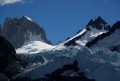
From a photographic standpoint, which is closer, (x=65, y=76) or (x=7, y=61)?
(x=65, y=76)

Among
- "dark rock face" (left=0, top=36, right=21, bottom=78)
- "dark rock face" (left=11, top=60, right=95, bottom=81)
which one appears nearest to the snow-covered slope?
"dark rock face" (left=11, top=60, right=95, bottom=81)

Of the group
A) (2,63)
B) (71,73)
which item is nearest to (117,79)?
(71,73)

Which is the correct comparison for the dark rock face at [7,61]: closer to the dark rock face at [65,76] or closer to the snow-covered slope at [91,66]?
the snow-covered slope at [91,66]

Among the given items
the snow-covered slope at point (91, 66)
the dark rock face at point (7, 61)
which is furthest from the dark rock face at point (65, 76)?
the dark rock face at point (7, 61)

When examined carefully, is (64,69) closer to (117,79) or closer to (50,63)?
(50,63)

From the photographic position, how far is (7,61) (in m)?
180

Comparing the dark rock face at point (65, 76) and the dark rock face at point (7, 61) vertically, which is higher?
the dark rock face at point (7, 61)

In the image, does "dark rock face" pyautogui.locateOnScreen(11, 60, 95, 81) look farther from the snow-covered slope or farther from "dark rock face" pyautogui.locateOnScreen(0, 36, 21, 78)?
"dark rock face" pyautogui.locateOnScreen(0, 36, 21, 78)

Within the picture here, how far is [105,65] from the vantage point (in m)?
158

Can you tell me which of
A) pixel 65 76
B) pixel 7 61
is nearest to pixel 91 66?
pixel 65 76

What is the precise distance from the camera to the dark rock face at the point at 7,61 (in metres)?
174

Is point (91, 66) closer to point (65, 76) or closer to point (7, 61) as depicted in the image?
point (65, 76)

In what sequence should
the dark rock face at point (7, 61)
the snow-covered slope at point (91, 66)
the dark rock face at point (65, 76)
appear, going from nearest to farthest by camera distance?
the snow-covered slope at point (91, 66) < the dark rock face at point (65, 76) < the dark rock face at point (7, 61)

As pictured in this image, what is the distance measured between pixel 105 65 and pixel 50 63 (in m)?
24.3
